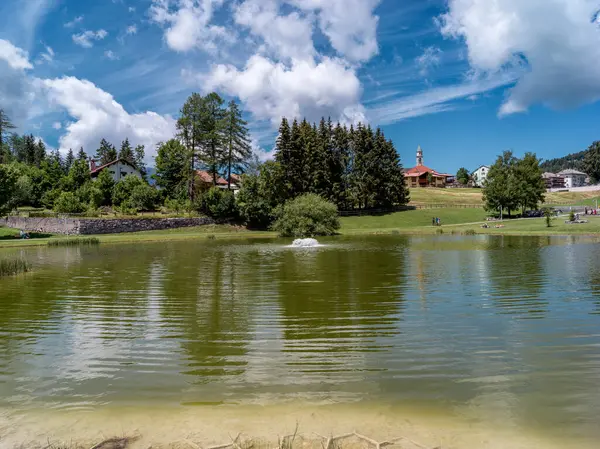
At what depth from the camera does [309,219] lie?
59.0m

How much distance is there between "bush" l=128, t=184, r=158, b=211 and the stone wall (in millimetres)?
9047

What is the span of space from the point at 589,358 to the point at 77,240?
49.8 metres

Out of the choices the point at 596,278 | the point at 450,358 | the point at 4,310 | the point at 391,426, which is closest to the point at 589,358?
the point at 450,358

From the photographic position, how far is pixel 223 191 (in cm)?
7962

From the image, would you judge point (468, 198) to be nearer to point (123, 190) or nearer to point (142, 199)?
point (142, 199)

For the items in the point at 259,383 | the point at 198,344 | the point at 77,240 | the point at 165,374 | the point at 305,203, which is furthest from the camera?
the point at 305,203

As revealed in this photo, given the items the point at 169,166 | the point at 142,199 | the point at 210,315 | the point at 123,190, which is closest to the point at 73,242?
the point at 142,199

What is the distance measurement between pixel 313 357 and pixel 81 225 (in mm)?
58909

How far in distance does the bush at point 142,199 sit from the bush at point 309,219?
28822 millimetres

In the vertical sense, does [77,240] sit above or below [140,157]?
below

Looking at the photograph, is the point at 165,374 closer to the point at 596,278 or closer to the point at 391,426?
the point at 391,426

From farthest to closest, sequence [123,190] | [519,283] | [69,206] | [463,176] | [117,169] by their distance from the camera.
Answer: [463,176]
[117,169]
[123,190]
[69,206]
[519,283]

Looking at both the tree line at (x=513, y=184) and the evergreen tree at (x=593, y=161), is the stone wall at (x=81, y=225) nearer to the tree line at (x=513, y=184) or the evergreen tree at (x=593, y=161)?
the tree line at (x=513, y=184)

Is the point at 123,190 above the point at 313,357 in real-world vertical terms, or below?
above
